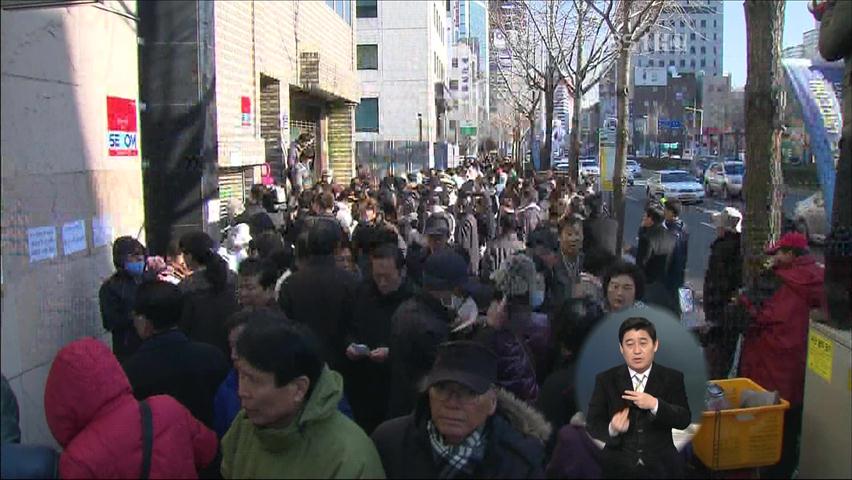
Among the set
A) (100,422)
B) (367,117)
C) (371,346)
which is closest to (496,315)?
(371,346)

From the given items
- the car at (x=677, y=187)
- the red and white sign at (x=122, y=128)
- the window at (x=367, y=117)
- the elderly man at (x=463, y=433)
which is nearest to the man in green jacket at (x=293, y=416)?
the elderly man at (x=463, y=433)

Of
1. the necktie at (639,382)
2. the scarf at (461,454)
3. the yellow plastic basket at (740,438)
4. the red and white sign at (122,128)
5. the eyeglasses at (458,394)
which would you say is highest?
the red and white sign at (122,128)

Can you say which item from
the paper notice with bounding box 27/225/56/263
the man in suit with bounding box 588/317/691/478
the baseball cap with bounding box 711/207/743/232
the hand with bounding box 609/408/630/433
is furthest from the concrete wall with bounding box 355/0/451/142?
the hand with bounding box 609/408/630/433

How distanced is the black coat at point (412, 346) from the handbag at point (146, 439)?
155 centimetres

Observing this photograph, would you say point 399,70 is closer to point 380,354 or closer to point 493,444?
point 380,354

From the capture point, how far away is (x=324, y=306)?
562 centimetres

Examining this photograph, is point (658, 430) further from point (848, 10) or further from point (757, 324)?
point (848, 10)

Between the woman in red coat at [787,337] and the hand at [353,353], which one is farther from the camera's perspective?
the woman in red coat at [787,337]

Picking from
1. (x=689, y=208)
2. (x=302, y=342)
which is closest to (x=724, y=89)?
(x=689, y=208)

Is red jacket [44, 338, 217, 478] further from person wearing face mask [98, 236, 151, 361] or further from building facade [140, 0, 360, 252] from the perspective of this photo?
building facade [140, 0, 360, 252]

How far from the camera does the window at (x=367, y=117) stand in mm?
47250

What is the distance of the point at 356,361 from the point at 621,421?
2246 millimetres

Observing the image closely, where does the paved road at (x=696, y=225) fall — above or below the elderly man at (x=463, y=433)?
below

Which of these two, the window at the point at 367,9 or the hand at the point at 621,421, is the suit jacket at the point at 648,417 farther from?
the window at the point at 367,9
